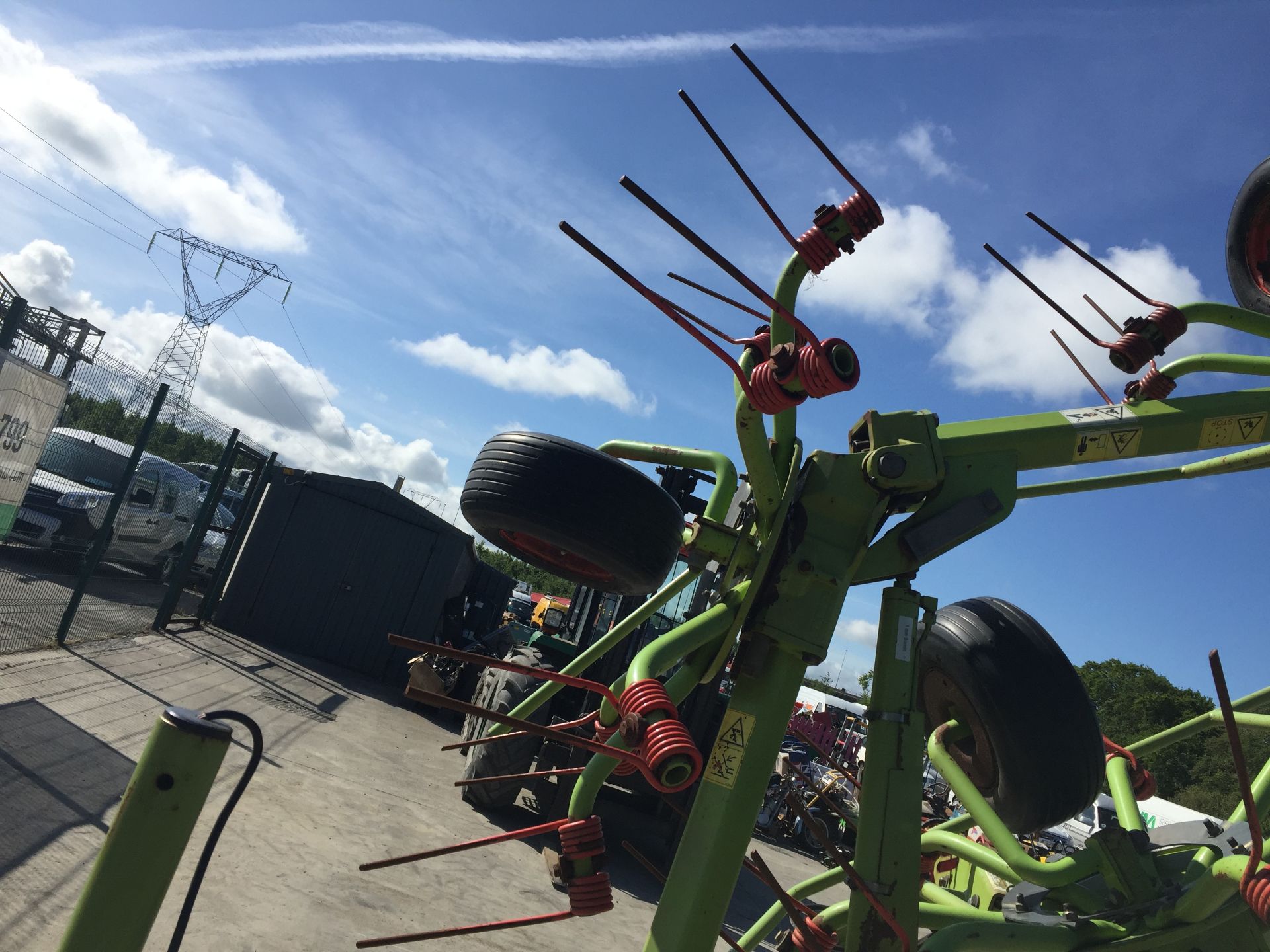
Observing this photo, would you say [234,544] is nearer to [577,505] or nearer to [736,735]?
[577,505]

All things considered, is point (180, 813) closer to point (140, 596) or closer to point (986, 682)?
point (986, 682)

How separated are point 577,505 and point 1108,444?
1717 mm

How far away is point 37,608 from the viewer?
750cm

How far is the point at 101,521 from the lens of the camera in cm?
998

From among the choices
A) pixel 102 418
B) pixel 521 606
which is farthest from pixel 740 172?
pixel 521 606

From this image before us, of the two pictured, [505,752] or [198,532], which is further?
[198,532]

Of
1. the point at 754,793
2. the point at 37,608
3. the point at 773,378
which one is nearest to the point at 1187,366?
the point at 773,378

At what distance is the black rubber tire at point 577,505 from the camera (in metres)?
2.54

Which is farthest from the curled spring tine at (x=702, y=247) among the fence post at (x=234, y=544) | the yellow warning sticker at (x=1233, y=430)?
the fence post at (x=234, y=544)

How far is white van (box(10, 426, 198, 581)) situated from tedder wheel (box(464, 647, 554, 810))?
424 centimetres

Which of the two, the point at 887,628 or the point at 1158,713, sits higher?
the point at 1158,713

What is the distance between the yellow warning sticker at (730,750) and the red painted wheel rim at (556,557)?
0.66m

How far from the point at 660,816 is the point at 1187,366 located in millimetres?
6115

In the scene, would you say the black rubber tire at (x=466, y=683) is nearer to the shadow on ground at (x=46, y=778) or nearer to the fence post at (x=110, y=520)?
the fence post at (x=110, y=520)
